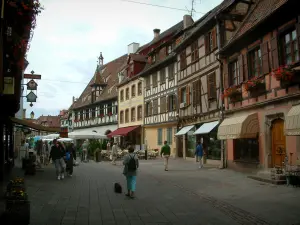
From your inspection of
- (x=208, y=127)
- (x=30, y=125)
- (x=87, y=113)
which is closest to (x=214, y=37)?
(x=208, y=127)

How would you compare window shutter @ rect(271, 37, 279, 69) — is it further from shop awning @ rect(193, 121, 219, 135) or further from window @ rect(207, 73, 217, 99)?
window @ rect(207, 73, 217, 99)

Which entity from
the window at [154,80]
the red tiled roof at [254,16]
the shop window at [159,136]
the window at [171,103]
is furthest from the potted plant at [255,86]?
the window at [154,80]

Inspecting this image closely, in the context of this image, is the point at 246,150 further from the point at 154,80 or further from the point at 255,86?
the point at 154,80

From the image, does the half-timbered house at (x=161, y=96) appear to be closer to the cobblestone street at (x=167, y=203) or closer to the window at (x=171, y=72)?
the window at (x=171, y=72)

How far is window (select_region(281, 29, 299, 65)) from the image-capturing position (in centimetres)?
1307

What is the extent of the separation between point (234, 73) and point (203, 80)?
419cm

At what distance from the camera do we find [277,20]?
14031mm

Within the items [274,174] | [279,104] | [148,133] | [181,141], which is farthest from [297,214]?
[148,133]

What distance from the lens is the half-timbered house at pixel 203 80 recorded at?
1973 centimetres

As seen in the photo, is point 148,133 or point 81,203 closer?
point 81,203

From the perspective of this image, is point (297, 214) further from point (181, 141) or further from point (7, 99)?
point (181, 141)

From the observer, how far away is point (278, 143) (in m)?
14.5

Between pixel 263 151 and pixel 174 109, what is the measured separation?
14402 mm

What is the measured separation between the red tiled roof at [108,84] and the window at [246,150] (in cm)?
2747
